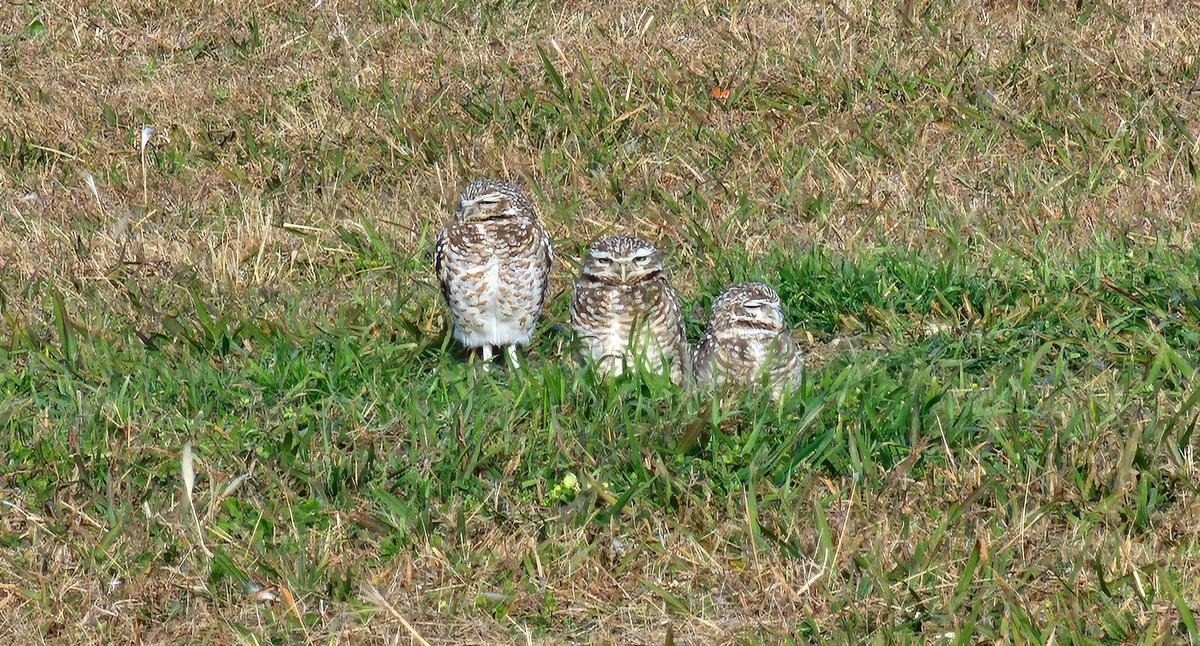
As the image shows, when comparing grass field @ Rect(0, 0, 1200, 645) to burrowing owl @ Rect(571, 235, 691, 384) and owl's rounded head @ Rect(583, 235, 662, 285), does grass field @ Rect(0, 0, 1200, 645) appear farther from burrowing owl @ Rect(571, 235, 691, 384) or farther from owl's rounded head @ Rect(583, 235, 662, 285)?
owl's rounded head @ Rect(583, 235, 662, 285)

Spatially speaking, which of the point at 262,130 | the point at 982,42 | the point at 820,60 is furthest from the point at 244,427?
the point at 982,42

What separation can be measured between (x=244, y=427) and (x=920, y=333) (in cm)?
283

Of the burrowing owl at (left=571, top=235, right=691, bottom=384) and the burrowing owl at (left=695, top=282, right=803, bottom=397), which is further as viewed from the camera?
the burrowing owl at (left=571, top=235, right=691, bottom=384)

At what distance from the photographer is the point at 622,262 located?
19.6 ft

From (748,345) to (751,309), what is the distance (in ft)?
0.51

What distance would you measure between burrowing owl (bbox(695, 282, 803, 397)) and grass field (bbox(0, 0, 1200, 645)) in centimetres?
16

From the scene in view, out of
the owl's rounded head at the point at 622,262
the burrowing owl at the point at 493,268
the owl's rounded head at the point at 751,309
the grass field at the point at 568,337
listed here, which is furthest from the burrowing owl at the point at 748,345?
the burrowing owl at the point at 493,268

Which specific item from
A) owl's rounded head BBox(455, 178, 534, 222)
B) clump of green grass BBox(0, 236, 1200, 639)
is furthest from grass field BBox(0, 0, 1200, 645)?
owl's rounded head BBox(455, 178, 534, 222)

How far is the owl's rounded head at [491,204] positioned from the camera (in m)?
6.44

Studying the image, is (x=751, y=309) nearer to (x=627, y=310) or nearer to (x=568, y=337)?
(x=627, y=310)

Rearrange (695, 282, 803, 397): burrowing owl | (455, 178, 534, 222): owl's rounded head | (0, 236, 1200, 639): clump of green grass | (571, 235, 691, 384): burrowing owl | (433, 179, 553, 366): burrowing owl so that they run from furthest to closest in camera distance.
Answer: (455, 178, 534, 222): owl's rounded head < (433, 179, 553, 366): burrowing owl < (571, 235, 691, 384): burrowing owl < (695, 282, 803, 397): burrowing owl < (0, 236, 1200, 639): clump of green grass

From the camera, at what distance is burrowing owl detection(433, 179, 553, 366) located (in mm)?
6328

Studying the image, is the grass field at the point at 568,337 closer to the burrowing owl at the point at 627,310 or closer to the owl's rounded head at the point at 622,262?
the burrowing owl at the point at 627,310

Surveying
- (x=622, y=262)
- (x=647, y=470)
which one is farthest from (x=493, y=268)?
(x=647, y=470)
